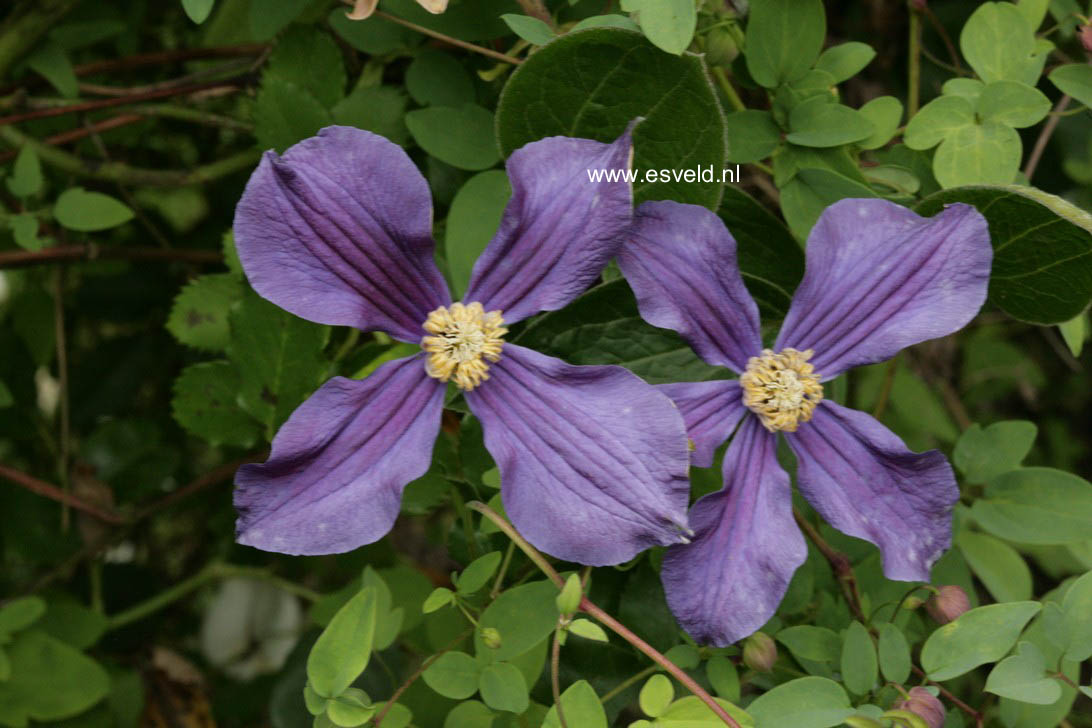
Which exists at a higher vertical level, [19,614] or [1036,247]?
[1036,247]

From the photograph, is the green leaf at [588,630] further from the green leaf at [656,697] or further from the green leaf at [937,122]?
the green leaf at [937,122]

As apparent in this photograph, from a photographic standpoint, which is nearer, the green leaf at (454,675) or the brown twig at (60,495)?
the green leaf at (454,675)

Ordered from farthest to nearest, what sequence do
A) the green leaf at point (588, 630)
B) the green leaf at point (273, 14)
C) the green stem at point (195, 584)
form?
1. the green stem at point (195, 584)
2. the green leaf at point (273, 14)
3. the green leaf at point (588, 630)

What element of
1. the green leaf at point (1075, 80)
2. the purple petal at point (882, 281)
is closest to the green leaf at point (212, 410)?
the purple petal at point (882, 281)

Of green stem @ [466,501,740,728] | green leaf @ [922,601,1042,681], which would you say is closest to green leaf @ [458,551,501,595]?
green stem @ [466,501,740,728]

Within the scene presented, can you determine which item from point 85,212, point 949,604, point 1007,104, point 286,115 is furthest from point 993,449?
point 85,212

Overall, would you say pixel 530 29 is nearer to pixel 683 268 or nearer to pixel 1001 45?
pixel 683 268

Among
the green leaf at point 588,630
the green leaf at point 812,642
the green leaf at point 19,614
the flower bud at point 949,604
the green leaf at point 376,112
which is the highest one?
the green leaf at point 376,112

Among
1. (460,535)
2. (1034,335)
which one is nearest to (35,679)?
(460,535)
